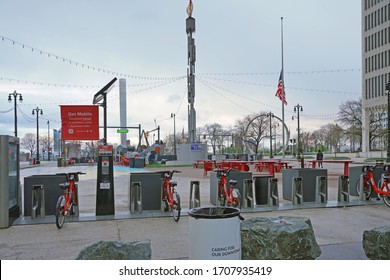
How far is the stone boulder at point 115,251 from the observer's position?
370 centimetres

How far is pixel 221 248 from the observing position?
3305mm

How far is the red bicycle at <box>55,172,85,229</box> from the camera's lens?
281 inches

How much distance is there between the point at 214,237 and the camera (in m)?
3.30

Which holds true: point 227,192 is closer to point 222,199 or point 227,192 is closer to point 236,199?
point 222,199

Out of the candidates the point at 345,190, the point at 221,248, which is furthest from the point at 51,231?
the point at 345,190

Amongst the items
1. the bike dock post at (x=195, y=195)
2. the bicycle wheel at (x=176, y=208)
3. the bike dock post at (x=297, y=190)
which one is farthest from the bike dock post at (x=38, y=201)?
the bike dock post at (x=297, y=190)

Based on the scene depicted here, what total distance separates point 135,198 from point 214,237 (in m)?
5.59

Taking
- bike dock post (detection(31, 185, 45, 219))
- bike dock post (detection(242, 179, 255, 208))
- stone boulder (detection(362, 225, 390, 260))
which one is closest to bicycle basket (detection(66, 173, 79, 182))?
bike dock post (detection(31, 185, 45, 219))

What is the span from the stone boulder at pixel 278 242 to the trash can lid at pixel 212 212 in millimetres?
813

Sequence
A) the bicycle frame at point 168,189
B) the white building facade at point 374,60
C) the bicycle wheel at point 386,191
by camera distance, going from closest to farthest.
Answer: the bicycle frame at point 168,189 < the bicycle wheel at point 386,191 < the white building facade at point 374,60

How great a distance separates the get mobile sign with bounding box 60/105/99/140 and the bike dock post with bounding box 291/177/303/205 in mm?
10375

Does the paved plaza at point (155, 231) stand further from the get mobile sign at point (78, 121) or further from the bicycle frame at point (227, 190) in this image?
the get mobile sign at point (78, 121)

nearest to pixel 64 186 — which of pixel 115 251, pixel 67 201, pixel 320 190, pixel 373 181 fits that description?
pixel 67 201
